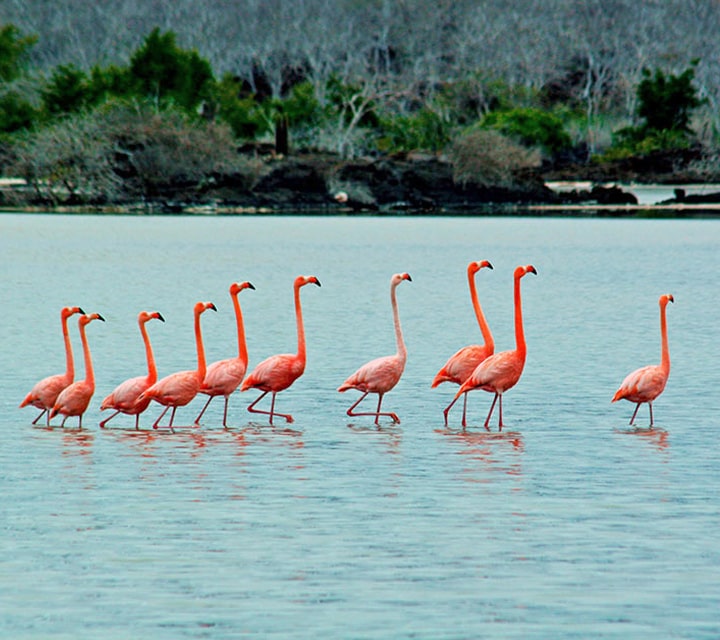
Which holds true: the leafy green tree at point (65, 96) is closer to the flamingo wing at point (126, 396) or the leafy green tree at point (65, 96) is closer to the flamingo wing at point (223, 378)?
the flamingo wing at point (223, 378)

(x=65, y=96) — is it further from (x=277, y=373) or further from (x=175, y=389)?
(x=175, y=389)

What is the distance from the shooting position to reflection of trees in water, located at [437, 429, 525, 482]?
12.5m

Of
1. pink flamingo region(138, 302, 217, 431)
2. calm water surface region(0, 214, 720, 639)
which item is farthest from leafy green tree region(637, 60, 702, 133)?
pink flamingo region(138, 302, 217, 431)

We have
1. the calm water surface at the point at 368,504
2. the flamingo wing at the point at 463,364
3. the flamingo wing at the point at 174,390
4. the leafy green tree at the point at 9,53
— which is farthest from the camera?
the leafy green tree at the point at 9,53

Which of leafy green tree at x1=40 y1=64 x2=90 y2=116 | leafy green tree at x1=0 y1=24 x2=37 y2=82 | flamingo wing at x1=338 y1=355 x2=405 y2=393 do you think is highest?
leafy green tree at x1=0 y1=24 x2=37 y2=82

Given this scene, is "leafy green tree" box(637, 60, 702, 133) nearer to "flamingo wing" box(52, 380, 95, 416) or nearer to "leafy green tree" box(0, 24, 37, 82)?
"leafy green tree" box(0, 24, 37, 82)

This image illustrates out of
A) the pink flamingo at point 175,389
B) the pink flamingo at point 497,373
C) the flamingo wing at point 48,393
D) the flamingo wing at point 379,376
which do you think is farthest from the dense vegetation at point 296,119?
the pink flamingo at point 497,373

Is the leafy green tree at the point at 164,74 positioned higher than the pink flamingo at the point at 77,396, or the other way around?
the leafy green tree at the point at 164,74

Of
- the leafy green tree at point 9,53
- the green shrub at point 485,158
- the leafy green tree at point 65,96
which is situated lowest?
the green shrub at point 485,158

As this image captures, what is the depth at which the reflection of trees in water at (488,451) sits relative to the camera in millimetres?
12492

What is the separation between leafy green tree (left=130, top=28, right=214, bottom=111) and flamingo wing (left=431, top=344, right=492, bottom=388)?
79276 millimetres

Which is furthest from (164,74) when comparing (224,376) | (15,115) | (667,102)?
(224,376)

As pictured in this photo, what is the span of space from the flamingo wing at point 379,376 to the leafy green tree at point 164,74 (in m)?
79.6

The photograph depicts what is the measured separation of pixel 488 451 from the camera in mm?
13523
